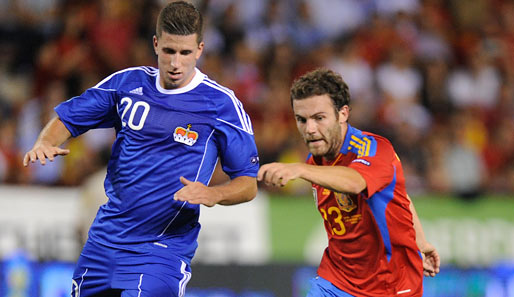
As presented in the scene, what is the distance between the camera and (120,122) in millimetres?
5484

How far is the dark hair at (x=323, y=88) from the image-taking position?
5234 mm

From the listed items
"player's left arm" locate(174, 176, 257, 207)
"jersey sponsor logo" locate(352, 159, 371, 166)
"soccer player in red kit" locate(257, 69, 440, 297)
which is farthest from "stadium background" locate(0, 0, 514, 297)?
"jersey sponsor logo" locate(352, 159, 371, 166)

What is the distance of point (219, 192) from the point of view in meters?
4.91

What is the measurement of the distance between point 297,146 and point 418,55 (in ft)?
11.9

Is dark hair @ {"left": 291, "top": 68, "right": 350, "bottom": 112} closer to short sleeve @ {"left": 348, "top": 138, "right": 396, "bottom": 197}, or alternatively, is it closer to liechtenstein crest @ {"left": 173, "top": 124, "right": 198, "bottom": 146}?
short sleeve @ {"left": 348, "top": 138, "right": 396, "bottom": 197}

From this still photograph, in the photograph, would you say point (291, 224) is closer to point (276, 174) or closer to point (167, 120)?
point (167, 120)

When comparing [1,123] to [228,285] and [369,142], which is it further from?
[369,142]

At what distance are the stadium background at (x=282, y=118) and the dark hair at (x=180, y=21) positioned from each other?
3.48 meters

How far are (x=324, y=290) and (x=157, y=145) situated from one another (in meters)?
1.48

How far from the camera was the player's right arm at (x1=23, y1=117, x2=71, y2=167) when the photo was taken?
4996 millimetres

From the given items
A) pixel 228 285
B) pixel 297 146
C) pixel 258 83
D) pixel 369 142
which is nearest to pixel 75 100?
pixel 369 142

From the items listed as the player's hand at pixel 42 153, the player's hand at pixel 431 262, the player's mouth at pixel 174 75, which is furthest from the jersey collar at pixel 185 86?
the player's hand at pixel 431 262

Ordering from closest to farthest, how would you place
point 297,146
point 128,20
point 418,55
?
point 297,146
point 128,20
point 418,55

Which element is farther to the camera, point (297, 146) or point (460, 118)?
point (460, 118)
